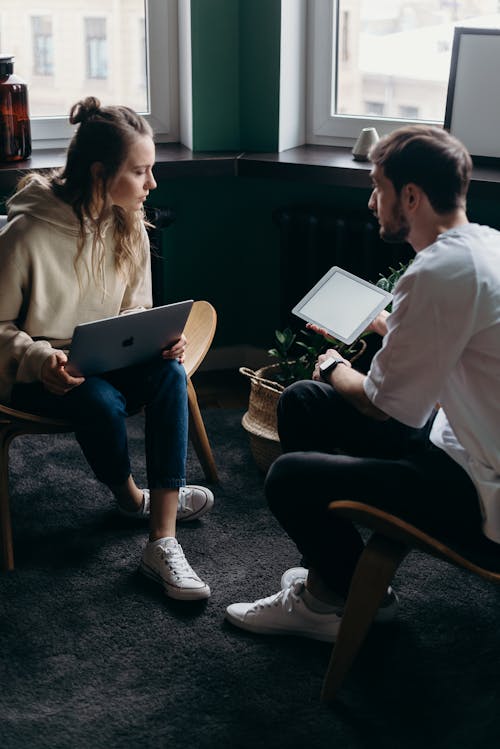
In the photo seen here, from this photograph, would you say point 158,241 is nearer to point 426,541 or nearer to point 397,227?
point 397,227

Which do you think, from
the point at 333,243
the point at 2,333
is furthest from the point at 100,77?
the point at 2,333

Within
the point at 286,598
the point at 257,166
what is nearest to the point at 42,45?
the point at 257,166

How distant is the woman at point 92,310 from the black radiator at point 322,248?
0.87 metres

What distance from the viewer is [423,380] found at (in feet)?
5.27

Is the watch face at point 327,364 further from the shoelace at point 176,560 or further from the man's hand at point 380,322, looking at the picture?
the shoelace at point 176,560

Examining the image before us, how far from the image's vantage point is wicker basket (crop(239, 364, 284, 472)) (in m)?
2.62

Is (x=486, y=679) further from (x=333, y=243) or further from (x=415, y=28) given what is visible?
(x=415, y=28)

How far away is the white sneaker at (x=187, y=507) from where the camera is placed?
7.98 ft

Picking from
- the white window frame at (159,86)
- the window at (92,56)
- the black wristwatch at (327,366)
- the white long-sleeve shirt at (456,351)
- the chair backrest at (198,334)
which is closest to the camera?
the white long-sleeve shirt at (456,351)

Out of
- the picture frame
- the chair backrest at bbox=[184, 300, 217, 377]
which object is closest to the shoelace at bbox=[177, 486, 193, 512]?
the chair backrest at bbox=[184, 300, 217, 377]

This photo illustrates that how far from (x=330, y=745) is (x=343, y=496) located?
433 mm

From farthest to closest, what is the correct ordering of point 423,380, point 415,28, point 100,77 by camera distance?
point 100,77 → point 415,28 → point 423,380

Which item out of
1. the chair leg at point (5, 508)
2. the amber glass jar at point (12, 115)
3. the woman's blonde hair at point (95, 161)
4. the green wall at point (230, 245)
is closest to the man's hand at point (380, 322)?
the woman's blonde hair at point (95, 161)

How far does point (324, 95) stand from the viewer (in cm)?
319
